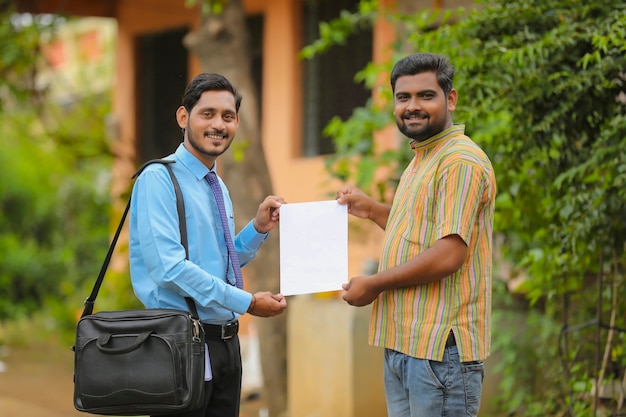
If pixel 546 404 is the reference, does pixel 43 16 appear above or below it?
above

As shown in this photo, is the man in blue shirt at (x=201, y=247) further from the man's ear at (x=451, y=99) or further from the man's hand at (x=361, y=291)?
the man's ear at (x=451, y=99)

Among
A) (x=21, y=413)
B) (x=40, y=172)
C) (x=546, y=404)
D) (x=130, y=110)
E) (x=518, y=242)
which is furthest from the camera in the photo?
(x=40, y=172)

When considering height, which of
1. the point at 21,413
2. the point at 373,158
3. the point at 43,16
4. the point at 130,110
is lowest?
the point at 21,413

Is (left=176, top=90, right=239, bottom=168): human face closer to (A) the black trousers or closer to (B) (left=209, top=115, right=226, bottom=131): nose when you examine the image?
(B) (left=209, top=115, right=226, bottom=131): nose

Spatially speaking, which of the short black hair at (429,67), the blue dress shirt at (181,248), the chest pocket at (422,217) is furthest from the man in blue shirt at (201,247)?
the short black hair at (429,67)

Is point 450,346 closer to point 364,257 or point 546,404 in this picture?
point 546,404

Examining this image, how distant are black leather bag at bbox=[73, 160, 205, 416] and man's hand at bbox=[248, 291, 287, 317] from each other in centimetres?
24

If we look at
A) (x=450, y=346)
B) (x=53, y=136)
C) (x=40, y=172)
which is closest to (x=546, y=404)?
(x=450, y=346)

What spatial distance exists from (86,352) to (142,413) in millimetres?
273

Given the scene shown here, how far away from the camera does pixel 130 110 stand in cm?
1156

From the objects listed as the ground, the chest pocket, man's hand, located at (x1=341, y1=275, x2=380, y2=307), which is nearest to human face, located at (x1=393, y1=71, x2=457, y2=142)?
the chest pocket

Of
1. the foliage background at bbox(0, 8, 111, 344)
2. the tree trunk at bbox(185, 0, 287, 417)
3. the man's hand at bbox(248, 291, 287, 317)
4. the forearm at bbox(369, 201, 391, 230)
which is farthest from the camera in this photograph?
the foliage background at bbox(0, 8, 111, 344)

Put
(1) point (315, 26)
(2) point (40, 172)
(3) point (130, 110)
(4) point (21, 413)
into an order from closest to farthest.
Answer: (4) point (21, 413)
(1) point (315, 26)
(3) point (130, 110)
(2) point (40, 172)

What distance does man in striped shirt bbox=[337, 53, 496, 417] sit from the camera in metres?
3.13
